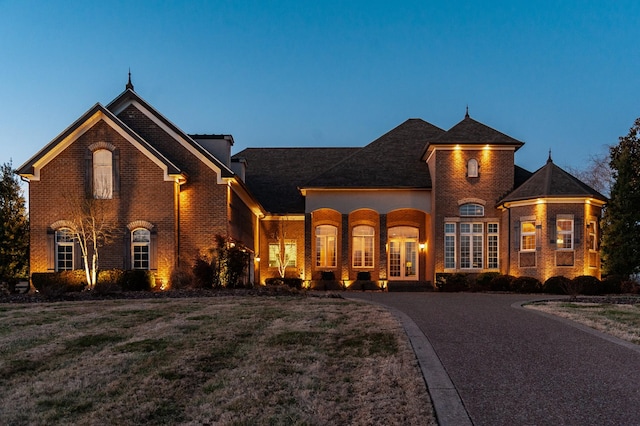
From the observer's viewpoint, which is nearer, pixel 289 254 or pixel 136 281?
pixel 136 281

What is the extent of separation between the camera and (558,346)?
8883 millimetres

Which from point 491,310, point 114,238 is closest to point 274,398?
point 491,310

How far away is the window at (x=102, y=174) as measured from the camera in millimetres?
22375

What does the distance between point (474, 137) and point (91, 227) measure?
→ 1757cm

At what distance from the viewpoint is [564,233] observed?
24.6m

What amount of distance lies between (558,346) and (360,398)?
459 centimetres

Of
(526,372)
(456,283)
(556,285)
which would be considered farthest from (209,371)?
(456,283)

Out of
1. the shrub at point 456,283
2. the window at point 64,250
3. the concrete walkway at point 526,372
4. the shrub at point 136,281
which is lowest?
the shrub at point 456,283

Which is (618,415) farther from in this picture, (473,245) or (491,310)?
(473,245)

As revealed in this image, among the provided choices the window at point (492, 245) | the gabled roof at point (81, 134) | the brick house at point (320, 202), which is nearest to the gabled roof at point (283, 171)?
the brick house at point (320, 202)

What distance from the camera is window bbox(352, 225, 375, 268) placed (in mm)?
30781

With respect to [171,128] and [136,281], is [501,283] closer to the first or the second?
[136,281]

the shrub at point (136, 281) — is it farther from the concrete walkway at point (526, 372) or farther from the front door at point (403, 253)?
the front door at point (403, 253)

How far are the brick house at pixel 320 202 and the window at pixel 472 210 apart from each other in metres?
0.05
